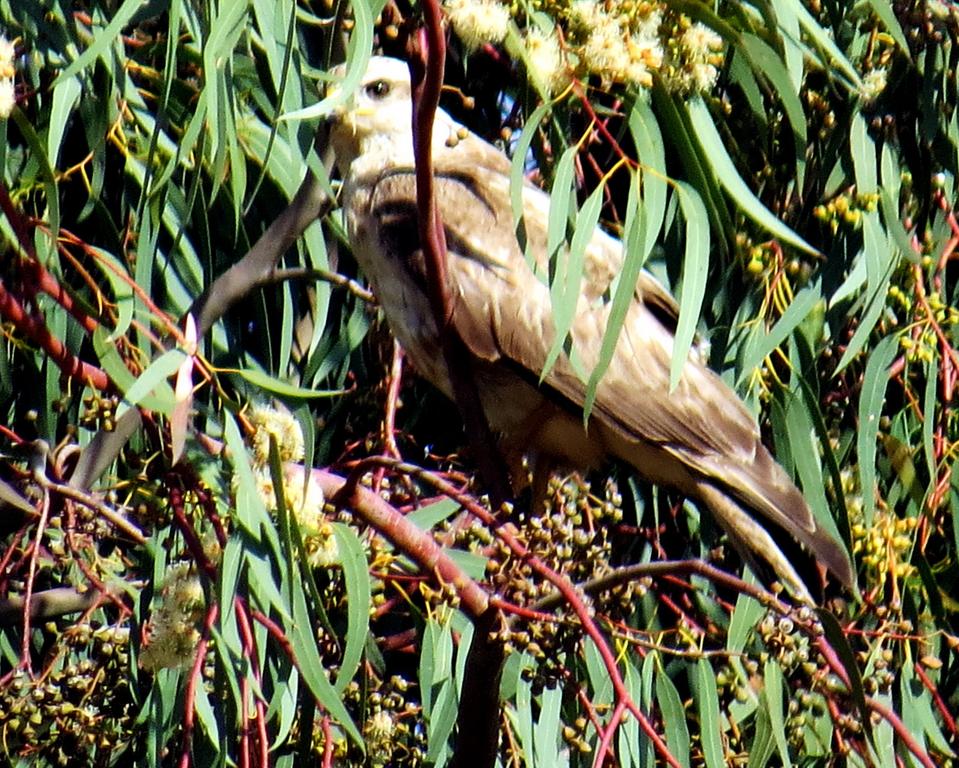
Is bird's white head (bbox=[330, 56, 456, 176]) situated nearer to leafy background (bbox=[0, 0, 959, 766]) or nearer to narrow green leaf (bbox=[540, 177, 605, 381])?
leafy background (bbox=[0, 0, 959, 766])

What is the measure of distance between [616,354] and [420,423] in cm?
65

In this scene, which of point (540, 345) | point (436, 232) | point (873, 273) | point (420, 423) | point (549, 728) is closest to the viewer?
point (436, 232)

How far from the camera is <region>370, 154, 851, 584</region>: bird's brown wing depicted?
10.1 feet

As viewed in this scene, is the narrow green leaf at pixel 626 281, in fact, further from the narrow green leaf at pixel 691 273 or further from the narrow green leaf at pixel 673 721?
the narrow green leaf at pixel 673 721

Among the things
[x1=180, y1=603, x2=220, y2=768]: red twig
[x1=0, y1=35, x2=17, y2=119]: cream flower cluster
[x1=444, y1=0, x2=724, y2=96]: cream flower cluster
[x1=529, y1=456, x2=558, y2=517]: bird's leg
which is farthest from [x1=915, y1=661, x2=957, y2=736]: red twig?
[x1=0, y1=35, x2=17, y2=119]: cream flower cluster

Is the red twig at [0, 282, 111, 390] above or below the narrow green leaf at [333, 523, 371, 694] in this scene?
above

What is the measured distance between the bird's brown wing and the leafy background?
99mm

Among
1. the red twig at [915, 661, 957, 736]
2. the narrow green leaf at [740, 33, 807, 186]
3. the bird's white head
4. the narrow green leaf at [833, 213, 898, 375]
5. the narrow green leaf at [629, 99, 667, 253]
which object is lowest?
the red twig at [915, 661, 957, 736]

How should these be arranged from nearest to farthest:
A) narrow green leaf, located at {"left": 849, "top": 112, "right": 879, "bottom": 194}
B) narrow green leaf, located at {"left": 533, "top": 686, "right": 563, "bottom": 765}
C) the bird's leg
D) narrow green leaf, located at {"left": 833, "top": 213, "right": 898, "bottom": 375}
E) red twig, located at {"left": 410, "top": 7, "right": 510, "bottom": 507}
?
red twig, located at {"left": 410, "top": 7, "right": 510, "bottom": 507} → narrow green leaf, located at {"left": 533, "top": 686, "right": 563, "bottom": 765} → narrow green leaf, located at {"left": 833, "top": 213, "right": 898, "bottom": 375} → narrow green leaf, located at {"left": 849, "top": 112, "right": 879, "bottom": 194} → the bird's leg

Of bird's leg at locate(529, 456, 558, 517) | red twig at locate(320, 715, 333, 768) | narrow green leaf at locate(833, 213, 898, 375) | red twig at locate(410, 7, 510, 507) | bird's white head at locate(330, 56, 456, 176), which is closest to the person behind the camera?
red twig at locate(410, 7, 510, 507)

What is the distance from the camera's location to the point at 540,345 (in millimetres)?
3154

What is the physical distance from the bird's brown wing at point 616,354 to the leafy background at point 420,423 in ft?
0.33

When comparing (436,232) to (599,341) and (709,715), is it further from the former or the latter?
(599,341)

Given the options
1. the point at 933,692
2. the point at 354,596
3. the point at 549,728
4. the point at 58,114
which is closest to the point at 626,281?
the point at 354,596
